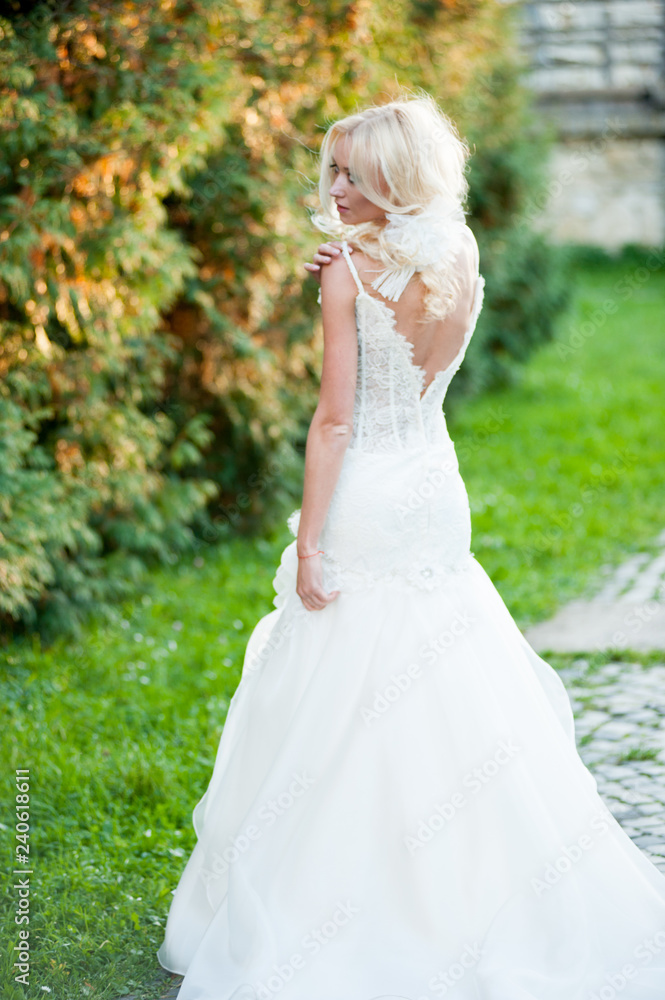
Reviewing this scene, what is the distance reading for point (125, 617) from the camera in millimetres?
6047

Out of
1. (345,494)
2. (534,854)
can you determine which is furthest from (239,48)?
(534,854)

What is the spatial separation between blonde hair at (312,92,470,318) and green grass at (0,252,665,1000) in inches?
84.6

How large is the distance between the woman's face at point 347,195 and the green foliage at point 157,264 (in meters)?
1.55

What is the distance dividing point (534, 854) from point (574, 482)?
21.0 feet

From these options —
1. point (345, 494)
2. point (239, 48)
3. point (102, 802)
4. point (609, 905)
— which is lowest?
point (102, 802)

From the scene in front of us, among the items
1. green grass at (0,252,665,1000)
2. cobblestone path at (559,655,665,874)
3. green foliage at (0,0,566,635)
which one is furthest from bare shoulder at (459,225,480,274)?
green grass at (0,252,665,1000)

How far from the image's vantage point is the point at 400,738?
274 centimetres

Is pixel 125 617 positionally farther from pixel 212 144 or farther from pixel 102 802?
pixel 212 144

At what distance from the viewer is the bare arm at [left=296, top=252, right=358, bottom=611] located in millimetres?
2719

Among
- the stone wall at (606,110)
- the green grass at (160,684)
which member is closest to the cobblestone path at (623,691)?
the green grass at (160,684)

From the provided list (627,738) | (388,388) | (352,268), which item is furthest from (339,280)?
(627,738)

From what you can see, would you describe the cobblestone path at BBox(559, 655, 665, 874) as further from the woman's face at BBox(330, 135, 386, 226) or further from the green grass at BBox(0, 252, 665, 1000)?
the woman's face at BBox(330, 135, 386, 226)

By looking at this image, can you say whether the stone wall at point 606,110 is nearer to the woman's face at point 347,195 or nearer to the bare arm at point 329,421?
the woman's face at point 347,195

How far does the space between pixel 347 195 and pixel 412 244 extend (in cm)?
23
